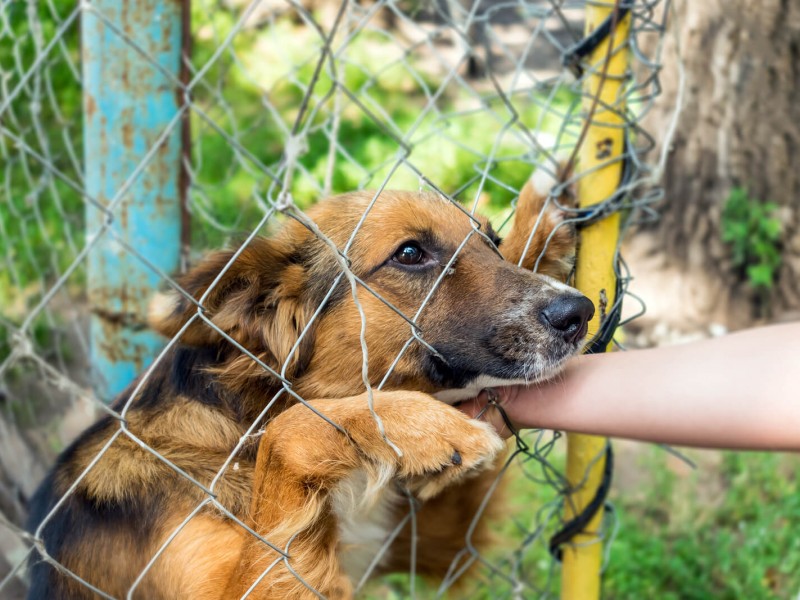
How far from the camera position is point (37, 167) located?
5.16 m

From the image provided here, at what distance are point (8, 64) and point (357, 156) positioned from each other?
2.62 metres

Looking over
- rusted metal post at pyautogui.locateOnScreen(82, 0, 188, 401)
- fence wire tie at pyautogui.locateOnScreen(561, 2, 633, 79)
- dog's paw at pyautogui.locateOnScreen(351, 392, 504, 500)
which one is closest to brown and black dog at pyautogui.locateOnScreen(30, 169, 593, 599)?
dog's paw at pyautogui.locateOnScreen(351, 392, 504, 500)

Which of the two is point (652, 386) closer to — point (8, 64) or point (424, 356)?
point (424, 356)

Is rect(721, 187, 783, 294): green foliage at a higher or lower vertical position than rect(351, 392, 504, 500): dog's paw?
lower

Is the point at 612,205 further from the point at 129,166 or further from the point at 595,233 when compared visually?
the point at 129,166

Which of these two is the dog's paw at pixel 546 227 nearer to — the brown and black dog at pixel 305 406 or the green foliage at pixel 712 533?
the brown and black dog at pixel 305 406

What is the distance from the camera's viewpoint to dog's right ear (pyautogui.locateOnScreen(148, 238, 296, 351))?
245 centimetres

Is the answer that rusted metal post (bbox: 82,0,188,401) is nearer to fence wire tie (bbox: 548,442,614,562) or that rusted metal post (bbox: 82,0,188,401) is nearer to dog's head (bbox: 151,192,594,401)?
dog's head (bbox: 151,192,594,401)

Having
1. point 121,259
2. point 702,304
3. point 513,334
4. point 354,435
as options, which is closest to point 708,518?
point 702,304

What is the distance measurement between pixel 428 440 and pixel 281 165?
1744mm

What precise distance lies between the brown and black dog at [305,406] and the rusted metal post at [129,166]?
607mm

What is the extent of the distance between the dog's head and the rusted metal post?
2.29 feet

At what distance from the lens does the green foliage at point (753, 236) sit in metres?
5.06

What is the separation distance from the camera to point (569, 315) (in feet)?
7.85
